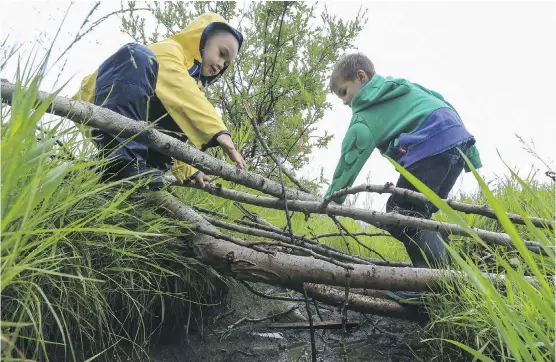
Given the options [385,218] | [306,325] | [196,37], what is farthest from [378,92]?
[306,325]

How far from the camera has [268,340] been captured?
7.30ft

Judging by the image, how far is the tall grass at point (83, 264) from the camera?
1223mm

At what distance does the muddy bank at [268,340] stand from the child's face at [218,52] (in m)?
1.51

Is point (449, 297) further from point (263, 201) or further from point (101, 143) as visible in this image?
point (101, 143)

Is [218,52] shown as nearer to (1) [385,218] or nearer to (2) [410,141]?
(2) [410,141]

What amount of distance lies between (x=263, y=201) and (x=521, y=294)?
1.24 m

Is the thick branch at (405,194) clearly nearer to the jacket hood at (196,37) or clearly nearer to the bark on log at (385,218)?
the bark on log at (385,218)

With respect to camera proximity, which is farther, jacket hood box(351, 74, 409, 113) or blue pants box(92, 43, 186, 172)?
jacket hood box(351, 74, 409, 113)

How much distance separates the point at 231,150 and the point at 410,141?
52.8 inches

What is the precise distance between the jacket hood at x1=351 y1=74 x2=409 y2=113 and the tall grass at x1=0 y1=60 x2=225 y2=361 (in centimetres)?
185

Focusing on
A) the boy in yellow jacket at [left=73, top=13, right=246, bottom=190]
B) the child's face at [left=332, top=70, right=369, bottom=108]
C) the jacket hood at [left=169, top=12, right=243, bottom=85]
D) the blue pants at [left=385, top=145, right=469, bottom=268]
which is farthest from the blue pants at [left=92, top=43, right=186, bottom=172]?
the child's face at [left=332, top=70, right=369, bottom=108]

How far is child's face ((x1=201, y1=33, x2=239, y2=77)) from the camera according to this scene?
3057 millimetres

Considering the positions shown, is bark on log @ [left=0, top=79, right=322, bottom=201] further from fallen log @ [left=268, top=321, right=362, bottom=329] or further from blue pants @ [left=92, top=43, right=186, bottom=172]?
fallen log @ [left=268, top=321, right=362, bottom=329]

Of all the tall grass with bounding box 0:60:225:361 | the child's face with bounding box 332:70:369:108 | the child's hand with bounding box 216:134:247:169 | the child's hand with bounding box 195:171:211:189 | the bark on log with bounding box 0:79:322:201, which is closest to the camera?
the tall grass with bounding box 0:60:225:361
